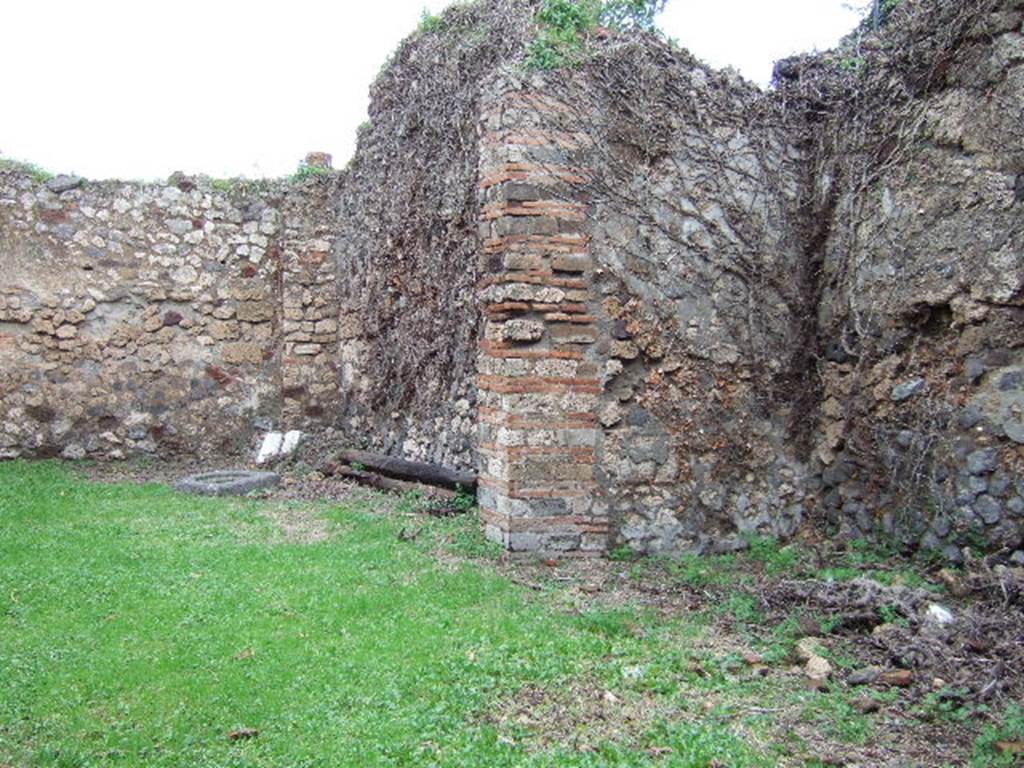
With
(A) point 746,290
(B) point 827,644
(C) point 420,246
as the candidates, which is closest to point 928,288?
(A) point 746,290

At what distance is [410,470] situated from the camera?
8594 millimetres

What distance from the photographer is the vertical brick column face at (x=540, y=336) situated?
20.4ft

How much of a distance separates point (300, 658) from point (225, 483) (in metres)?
4.67

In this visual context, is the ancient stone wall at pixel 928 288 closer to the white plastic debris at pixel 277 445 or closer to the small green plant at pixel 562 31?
the small green plant at pixel 562 31

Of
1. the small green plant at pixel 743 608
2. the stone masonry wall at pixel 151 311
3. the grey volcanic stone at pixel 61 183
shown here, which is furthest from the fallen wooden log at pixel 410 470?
the grey volcanic stone at pixel 61 183

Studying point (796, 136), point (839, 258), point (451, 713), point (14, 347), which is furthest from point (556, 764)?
point (14, 347)

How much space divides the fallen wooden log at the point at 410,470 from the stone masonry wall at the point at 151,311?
1.81 m

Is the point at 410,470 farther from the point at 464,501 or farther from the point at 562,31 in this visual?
the point at 562,31

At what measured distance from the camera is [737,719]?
372 cm

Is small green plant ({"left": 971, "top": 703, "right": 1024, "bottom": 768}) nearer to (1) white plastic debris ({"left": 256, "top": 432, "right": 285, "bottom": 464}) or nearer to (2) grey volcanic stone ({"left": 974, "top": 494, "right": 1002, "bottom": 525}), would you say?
(2) grey volcanic stone ({"left": 974, "top": 494, "right": 1002, "bottom": 525})

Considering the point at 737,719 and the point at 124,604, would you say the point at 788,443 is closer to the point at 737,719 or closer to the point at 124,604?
the point at 737,719

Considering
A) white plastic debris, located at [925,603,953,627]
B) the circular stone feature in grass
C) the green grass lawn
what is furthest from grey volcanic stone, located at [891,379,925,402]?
the circular stone feature in grass

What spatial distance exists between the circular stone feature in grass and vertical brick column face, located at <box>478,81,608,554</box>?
3.38 metres

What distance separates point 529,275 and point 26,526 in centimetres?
419
